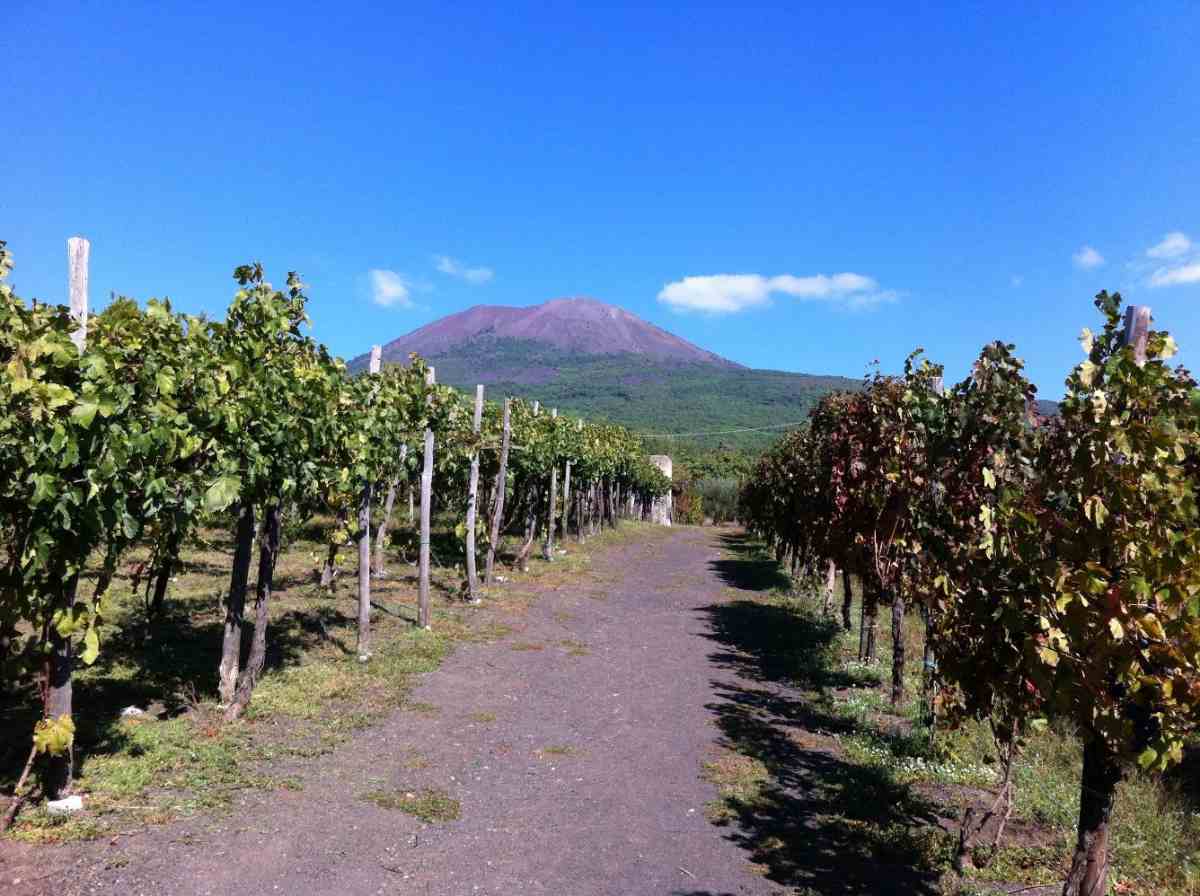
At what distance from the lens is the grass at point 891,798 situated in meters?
5.16

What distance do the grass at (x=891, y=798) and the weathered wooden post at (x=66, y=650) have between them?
4.56 m

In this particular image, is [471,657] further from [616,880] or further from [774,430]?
[774,430]

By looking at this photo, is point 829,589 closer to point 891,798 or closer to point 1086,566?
point 891,798

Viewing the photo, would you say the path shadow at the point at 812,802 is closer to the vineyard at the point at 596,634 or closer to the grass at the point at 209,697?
the vineyard at the point at 596,634

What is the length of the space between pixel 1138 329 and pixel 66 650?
21.9ft

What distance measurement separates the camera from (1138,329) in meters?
3.94

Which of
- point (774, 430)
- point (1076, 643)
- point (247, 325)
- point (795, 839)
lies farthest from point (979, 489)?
point (774, 430)

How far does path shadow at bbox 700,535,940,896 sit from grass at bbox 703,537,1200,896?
16mm

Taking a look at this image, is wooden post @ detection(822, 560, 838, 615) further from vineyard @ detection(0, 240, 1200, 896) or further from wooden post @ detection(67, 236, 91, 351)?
wooden post @ detection(67, 236, 91, 351)

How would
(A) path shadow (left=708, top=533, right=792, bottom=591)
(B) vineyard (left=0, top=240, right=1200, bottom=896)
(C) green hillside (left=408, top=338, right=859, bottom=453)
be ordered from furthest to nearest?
(C) green hillside (left=408, top=338, right=859, bottom=453), (A) path shadow (left=708, top=533, right=792, bottom=591), (B) vineyard (left=0, top=240, right=1200, bottom=896)

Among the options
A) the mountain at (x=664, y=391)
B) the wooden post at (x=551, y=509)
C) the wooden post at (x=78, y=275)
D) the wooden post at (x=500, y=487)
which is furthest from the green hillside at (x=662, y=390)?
the wooden post at (x=78, y=275)

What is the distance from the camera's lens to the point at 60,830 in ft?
15.1

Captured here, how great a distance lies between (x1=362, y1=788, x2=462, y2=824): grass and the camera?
5.59 metres

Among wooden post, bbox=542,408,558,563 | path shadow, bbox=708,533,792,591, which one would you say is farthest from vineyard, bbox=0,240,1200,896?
path shadow, bbox=708,533,792,591
